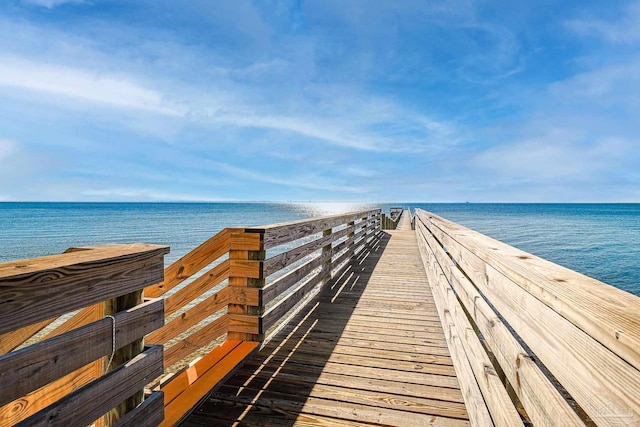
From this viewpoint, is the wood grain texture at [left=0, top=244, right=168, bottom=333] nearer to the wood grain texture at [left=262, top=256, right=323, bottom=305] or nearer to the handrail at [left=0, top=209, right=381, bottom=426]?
the handrail at [left=0, top=209, right=381, bottom=426]

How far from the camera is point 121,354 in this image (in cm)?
169

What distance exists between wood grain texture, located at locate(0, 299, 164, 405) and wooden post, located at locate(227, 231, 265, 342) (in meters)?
1.49

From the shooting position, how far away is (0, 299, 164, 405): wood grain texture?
1.15m

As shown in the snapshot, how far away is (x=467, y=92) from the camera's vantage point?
37688 millimetres

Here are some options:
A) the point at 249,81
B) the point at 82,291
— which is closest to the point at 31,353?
the point at 82,291

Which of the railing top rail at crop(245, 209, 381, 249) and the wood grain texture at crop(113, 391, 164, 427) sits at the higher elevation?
the railing top rail at crop(245, 209, 381, 249)

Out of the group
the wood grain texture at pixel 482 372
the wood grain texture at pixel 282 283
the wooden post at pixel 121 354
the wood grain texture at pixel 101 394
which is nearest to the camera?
the wood grain texture at pixel 101 394

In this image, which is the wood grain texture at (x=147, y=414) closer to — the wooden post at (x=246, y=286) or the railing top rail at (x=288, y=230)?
the wooden post at (x=246, y=286)

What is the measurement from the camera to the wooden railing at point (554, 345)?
73 centimetres

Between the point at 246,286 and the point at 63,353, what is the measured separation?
80.1 inches

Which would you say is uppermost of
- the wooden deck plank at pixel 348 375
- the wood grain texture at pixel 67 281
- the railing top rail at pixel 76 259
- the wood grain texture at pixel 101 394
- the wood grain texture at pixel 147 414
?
the railing top rail at pixel 76 259

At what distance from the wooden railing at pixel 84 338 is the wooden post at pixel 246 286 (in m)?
1.37

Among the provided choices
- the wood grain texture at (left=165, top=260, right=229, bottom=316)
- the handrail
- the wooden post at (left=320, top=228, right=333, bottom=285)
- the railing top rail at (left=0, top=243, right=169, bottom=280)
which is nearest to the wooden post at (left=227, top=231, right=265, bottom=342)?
the handrail

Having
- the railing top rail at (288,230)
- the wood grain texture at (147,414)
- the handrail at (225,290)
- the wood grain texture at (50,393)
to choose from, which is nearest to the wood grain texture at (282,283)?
the handrail at (225,290)
